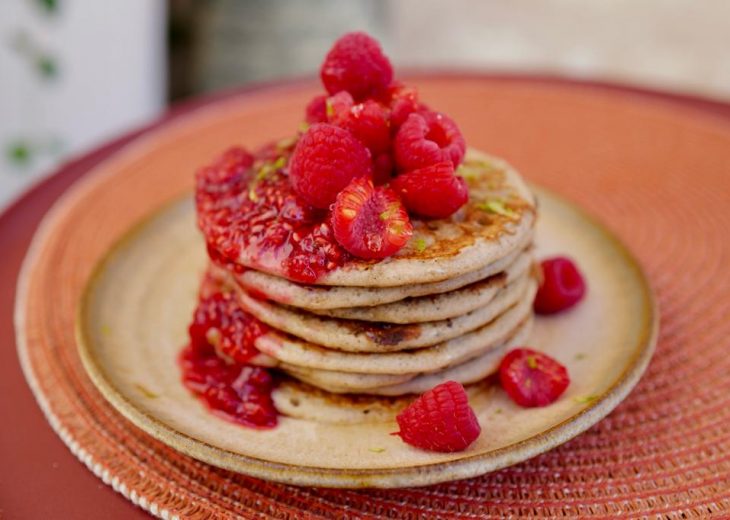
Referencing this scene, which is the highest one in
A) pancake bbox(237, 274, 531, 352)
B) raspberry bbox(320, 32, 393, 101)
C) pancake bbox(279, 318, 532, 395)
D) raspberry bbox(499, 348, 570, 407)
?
raspberry bbox(320, 32, 393, 101)

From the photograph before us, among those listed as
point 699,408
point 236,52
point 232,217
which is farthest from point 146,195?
point 236,52

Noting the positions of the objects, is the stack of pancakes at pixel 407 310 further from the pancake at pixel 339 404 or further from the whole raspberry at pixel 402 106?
the whole raspberry at pixel 402 106

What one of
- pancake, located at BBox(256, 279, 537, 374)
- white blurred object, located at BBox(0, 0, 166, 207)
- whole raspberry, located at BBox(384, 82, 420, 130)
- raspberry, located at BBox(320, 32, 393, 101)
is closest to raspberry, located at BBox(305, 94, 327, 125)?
raspberry, located at BBox(320, 32, 393, 101)

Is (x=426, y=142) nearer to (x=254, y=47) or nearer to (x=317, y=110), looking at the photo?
(x=317, y=110)

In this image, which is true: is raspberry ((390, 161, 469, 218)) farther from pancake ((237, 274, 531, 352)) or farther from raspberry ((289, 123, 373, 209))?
pancake ((237, 274, 531, 352))

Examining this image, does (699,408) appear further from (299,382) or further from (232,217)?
(232,217)

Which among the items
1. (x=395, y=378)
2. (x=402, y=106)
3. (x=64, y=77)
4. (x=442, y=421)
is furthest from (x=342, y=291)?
(x=64, y=77)
